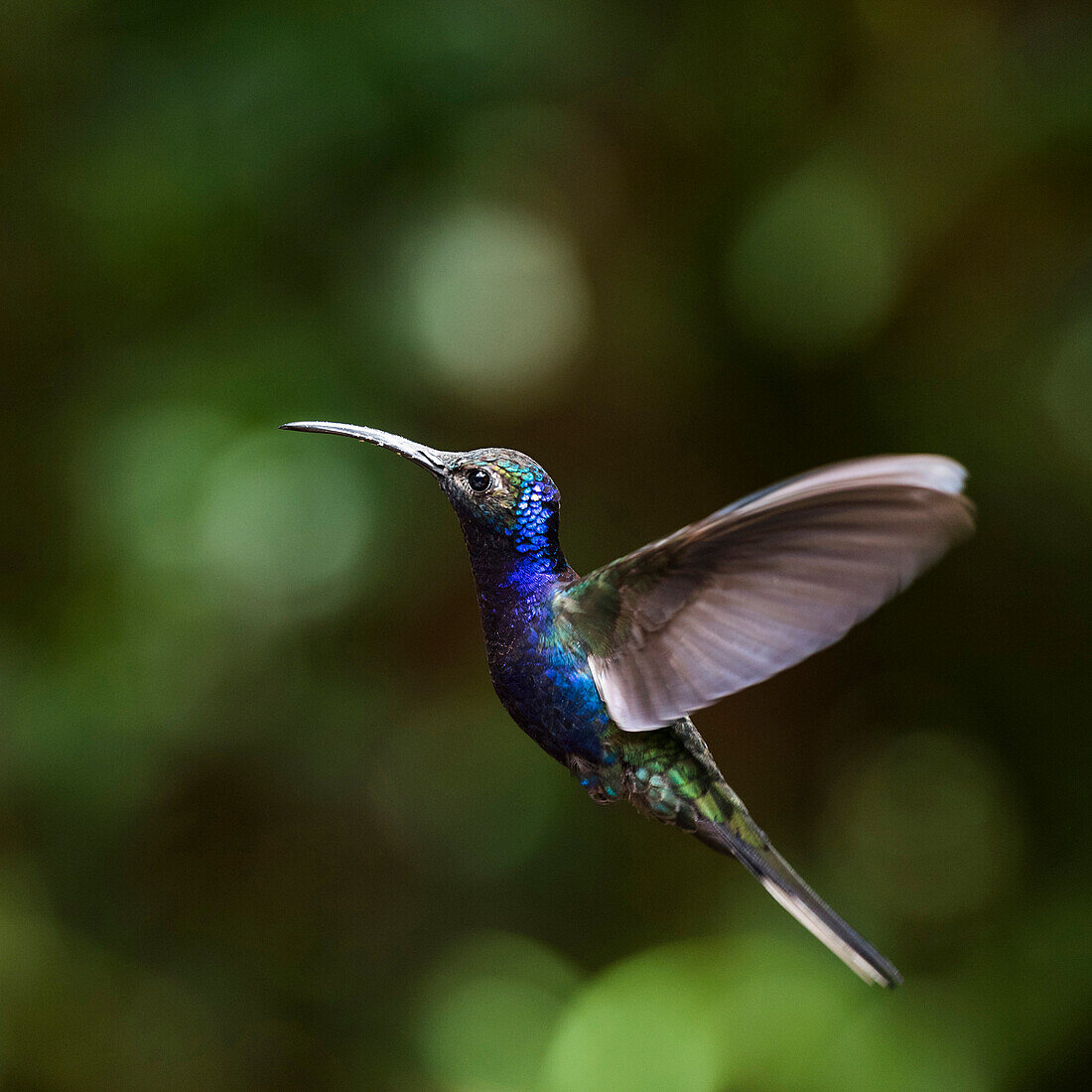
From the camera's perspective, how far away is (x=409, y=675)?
2070 mm

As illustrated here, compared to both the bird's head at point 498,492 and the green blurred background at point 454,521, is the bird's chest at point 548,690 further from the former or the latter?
the green blurred background at point 454,521

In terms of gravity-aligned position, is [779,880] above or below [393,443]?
below

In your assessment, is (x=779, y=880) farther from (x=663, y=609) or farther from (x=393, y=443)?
(x=393, y=443)

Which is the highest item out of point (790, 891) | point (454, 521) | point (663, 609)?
point (663, 609)

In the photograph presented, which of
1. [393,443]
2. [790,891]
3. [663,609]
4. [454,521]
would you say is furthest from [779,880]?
→ [454,521]

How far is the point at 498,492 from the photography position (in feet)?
1.72

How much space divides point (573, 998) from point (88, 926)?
81cm

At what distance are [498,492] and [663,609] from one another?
0.09 meters

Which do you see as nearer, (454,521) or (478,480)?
(478,480)

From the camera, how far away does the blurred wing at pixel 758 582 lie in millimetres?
417

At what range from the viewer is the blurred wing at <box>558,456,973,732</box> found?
42cm

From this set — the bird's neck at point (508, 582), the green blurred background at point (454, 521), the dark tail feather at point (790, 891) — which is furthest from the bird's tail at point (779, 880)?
the green blurred background at point (454, 521)

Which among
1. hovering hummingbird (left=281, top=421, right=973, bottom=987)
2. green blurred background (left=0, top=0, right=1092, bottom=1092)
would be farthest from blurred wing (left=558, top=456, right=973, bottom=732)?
green blurred background (left=0, top=0, right=1092, bottom=1092)

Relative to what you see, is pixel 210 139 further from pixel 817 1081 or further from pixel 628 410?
pixel 817 1081
